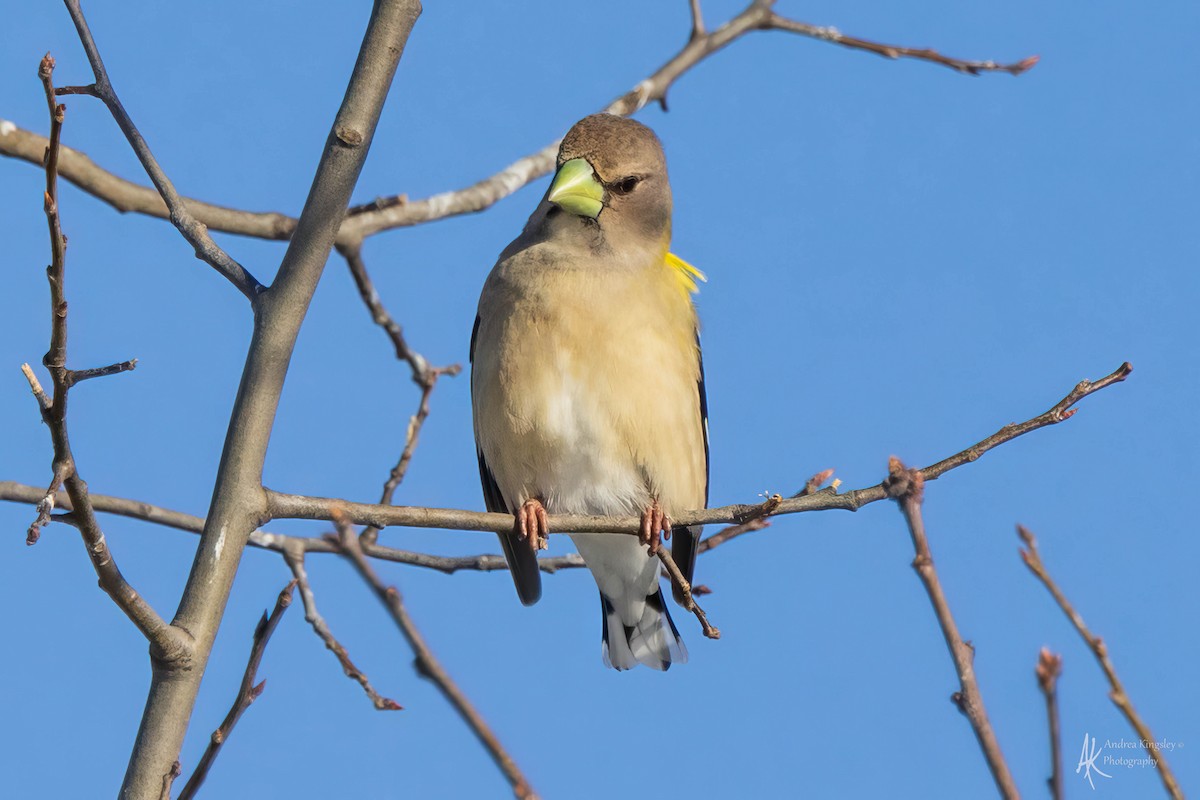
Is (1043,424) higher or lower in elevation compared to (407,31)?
lower

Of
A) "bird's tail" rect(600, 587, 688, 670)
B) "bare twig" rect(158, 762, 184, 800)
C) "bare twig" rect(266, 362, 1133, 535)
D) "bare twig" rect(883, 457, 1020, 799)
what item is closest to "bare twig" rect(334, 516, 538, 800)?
"bare twig" rect(266, 362, 1133, 535)

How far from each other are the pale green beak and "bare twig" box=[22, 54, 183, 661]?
8.77 feet

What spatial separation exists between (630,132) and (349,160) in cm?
228

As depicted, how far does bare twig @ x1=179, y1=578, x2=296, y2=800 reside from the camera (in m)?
2.98

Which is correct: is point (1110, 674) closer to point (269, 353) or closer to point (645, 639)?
point (269, 353)

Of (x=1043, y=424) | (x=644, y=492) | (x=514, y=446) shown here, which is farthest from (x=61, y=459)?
(x=644, y=492)

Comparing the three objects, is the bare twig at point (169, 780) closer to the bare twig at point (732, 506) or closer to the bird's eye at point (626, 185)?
the bare twig at point (732, 506)

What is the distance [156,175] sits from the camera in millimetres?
3465

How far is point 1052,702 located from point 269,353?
1934mm

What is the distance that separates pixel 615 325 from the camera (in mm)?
5207

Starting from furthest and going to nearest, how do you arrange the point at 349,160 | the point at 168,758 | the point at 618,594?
the point at 618,594 < the point at 349,160 < the point at 168,758

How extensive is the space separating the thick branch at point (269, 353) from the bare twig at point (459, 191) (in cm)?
163

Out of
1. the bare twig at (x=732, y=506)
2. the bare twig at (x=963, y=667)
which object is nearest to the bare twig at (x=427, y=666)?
the bare twig at (x=732, y=506)

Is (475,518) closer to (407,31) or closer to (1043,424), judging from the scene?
(407,31)
